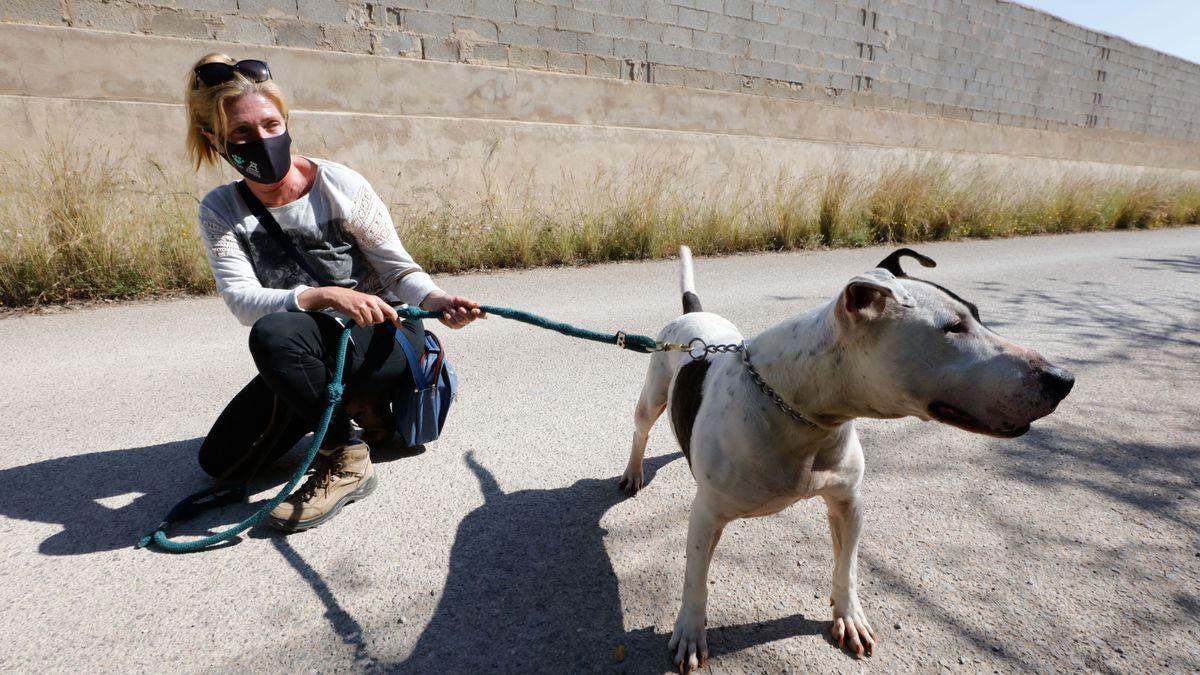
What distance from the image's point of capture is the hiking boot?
2332mm

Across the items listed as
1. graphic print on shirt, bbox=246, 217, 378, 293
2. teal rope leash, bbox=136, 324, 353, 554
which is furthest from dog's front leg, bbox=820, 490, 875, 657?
graphic print on shirt, bbox=246, 217, 378, 293

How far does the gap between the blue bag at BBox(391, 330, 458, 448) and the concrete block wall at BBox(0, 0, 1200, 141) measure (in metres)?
6.57

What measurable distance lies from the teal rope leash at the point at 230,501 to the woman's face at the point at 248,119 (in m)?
0.84

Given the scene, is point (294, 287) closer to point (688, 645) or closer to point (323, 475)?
point (323, 475)

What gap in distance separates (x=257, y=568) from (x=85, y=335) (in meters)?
3.36

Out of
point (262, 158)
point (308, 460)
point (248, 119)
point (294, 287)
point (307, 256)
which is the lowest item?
point (308, 460)

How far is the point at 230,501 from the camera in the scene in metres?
2.50

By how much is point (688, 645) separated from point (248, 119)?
2.47 meters

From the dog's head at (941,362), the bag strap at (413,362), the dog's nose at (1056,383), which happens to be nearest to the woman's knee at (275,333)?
the bag strap at (413,362)

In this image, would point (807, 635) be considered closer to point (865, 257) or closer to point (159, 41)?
point (865, 257)

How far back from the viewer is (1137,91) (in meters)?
18.5

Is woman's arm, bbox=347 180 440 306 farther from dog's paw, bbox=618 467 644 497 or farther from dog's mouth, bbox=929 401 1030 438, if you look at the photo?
dog's mouth, bbox=929 401 1030 438

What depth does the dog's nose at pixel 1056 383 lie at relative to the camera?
52.6 inches

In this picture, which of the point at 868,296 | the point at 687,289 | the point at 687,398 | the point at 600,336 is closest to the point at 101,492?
the point at 600,336
